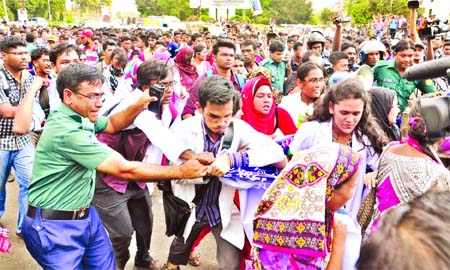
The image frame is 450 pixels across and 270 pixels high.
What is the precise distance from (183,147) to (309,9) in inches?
3221

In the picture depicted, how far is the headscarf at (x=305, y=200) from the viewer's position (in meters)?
1.92

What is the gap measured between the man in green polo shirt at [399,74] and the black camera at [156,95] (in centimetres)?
308

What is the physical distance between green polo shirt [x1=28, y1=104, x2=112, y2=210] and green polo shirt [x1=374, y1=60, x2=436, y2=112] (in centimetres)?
372

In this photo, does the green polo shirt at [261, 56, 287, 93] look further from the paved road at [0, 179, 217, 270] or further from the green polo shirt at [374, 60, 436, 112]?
the paved road at [0, 179, 217, 270]

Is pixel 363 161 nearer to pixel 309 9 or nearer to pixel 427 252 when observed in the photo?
pixel 427 252

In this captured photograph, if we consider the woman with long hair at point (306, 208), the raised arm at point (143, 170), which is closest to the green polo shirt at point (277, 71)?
the raised arm at point (143, 170)

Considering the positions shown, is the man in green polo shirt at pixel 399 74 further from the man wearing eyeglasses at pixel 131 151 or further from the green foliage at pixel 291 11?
the green foliage at pixel 291 11

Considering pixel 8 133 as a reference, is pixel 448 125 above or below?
above

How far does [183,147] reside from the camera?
2.84m

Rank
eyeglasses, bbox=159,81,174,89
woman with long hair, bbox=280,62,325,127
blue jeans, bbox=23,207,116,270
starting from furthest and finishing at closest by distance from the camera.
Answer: woman with long hair, bbox=280,62,325,127, eyeglasses, bbox=159,81,174,89, blue jeans, bbox=23,207,116,270

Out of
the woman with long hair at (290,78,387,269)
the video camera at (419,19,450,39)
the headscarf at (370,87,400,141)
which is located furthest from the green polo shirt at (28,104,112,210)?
the video camera at (419,19,450,39)

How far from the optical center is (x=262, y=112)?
3.66 m

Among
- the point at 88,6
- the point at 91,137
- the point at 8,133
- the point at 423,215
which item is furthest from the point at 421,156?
the point at 88,6

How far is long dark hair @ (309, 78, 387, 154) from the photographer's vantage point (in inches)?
120
